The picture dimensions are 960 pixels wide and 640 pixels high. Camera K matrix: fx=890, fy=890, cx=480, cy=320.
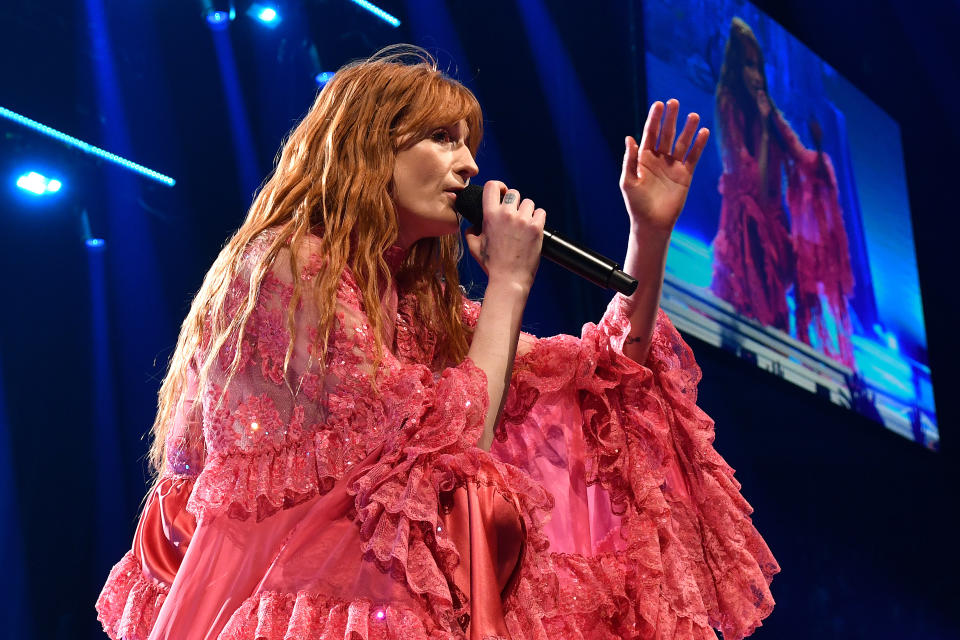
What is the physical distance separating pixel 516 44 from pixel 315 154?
1.70m

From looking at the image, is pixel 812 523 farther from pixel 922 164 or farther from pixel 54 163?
pixel 54 163

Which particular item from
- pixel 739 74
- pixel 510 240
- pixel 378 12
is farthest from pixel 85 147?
pixel 739 74

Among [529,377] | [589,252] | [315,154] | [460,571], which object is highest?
[315,154]

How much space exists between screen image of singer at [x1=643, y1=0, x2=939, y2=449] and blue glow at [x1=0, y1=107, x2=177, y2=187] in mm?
1430

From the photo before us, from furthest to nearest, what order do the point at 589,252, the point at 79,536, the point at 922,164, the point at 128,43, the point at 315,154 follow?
the point at 922,164
the point at 128,43
the point at 79,536
the point at 315,154
the point at 589,252

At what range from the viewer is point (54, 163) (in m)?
1.99

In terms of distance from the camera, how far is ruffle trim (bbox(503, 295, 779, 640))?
4.17 ft

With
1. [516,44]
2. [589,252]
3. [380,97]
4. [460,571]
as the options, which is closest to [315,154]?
[380,97]

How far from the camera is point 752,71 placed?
3225mm

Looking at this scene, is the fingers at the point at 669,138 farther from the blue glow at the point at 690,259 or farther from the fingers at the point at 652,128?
the blue glow at the point at 690,259

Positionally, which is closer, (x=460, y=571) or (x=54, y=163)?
(x=460, y=571)

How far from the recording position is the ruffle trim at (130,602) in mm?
1262

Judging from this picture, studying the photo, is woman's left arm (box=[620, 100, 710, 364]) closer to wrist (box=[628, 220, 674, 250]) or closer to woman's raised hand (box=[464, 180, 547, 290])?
wrist (box=[628, 220, 674, 250])

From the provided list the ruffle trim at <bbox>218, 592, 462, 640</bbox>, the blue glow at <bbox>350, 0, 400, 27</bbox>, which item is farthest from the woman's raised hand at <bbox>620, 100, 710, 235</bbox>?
the blue glow at <bbox>350, 0, 400, 27</bbox>
